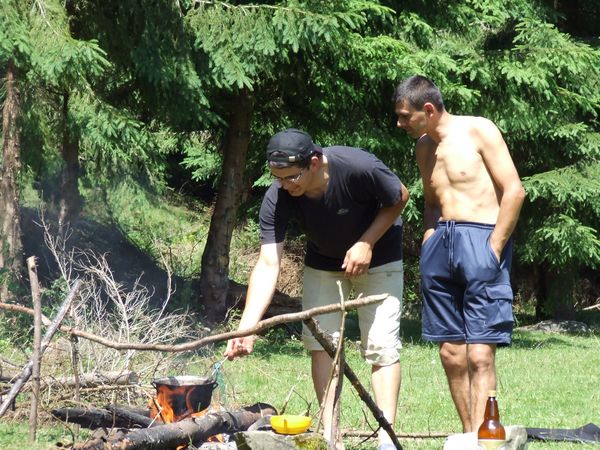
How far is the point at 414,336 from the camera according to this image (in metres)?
14.0

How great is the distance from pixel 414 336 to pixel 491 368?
8.89 meters

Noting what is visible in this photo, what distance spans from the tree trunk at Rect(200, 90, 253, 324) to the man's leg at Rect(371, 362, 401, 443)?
705 cm

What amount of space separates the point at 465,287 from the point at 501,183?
586mm

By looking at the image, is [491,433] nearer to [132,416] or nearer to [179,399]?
[179,399]

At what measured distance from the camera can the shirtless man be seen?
5.15 meters

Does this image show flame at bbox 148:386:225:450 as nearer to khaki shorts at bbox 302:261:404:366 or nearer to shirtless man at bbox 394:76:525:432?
khaki shorts at bbox 302:261:404:366

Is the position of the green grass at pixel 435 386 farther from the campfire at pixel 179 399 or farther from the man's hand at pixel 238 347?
the campfire at pixel 179 399

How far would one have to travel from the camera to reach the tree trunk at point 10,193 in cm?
932

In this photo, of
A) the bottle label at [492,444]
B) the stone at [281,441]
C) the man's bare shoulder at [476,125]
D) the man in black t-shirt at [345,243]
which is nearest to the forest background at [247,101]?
the man in black t-shirt at [345,243]

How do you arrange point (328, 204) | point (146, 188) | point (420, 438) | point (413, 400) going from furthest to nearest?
point (146, 188) → point (413, 400) → point (420, 438) → point (328, 204)

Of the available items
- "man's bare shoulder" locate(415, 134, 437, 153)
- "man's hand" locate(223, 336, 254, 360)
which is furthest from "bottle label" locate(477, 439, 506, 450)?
"man's bare shoulder" locate(415, 134, 437, 153)

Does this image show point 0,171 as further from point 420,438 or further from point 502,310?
point 502,310

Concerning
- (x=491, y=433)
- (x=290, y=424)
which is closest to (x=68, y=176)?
(x=290, y=424)

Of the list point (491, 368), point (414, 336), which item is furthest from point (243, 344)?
point (414, 336)
